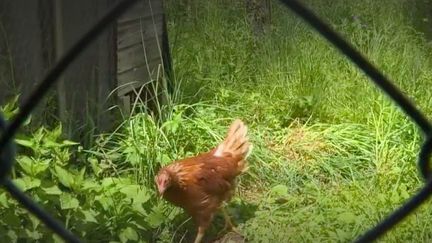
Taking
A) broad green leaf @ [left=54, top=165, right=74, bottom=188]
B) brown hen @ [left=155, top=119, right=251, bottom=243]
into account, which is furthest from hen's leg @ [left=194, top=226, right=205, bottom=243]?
broad green leaf @ [left=54, top=165, right=74, bottom=188]

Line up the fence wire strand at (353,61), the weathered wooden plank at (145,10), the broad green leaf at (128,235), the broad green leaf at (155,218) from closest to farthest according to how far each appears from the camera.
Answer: the fence wire strand at (353,61) < the broad green leaf at (128,235) < the broad green leaf at (155,218) < the weathered wooden plank at (145,10)

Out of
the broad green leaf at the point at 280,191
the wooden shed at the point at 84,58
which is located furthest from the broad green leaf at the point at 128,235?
the broad green leaf at the point at 280,191

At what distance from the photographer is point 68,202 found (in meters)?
2.63

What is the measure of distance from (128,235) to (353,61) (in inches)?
89.7

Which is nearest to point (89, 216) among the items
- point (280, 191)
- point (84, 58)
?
point (84, 58)

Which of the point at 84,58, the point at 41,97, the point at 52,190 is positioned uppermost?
the point at 41,97

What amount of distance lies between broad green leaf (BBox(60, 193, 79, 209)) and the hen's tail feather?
30.1 inches

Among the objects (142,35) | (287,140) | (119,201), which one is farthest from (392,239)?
(142,35)

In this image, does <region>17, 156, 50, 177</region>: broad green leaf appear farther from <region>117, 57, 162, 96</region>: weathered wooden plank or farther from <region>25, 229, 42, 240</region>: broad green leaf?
<region>117, 57, 162, 96</region>: weathered wooden plank

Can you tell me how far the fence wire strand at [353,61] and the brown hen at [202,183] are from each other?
231 centimetres

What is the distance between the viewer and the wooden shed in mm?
2990

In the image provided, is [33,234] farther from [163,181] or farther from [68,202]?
[163,181]

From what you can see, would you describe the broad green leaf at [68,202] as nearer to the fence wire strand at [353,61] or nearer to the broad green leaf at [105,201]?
the broad green leaf at [105,201]

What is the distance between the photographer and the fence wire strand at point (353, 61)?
501 mm
